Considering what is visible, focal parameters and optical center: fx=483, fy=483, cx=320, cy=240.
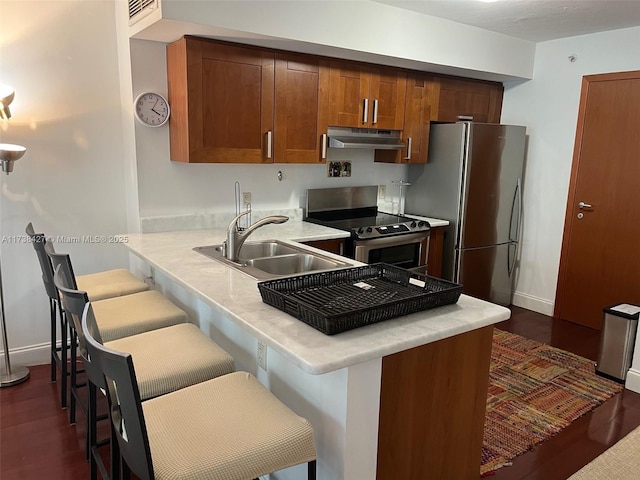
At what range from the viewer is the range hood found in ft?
12.1

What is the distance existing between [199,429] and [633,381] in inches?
117

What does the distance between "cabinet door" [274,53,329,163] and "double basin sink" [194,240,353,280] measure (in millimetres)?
732

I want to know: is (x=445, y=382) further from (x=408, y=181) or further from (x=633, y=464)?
(x=408, y=181)

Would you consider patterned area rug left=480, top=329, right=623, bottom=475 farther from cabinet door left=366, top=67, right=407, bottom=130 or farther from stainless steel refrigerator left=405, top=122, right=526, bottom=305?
cabinet door left=366, top=67, right=407, bottom=130

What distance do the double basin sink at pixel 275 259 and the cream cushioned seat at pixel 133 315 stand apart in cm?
35

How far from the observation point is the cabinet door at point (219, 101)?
2969 millimetres

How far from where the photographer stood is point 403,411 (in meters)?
1.65

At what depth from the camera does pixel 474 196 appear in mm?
4188

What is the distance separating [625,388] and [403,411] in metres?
2.32

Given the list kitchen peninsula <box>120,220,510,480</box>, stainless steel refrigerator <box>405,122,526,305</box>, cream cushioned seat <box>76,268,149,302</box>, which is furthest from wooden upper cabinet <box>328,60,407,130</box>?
kitchen peninsula <box>120,220,510,480</box>

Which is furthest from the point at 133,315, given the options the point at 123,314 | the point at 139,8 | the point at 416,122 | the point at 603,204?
the point at 603,204

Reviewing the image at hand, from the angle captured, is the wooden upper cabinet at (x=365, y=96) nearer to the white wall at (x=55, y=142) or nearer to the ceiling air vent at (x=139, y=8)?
the ceiling air vent at (x=139, y=8)

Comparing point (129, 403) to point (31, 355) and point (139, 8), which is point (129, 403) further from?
point (31, 355)

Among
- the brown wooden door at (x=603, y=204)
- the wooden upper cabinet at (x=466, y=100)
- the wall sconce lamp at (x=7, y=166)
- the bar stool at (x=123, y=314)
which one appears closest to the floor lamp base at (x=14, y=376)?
the wall sconce lamp at (x=7, y=166)
